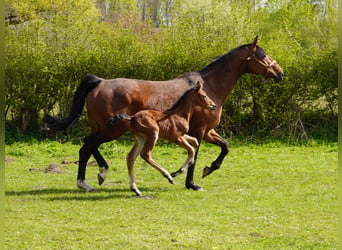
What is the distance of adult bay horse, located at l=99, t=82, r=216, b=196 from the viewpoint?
7910mm

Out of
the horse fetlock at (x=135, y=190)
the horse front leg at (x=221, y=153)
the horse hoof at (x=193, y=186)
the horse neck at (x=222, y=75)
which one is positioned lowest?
the horse hoof at (x=193, y=186)

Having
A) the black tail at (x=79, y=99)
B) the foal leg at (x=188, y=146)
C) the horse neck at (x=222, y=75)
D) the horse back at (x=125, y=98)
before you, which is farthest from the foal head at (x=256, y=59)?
the black tail at (x=79, y=99)

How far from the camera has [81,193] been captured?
336 inches

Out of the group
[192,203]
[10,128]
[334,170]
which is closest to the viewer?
[192,203]

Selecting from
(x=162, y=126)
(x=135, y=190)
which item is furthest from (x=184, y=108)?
(x=135, y=190)

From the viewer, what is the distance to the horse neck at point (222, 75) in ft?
29.5

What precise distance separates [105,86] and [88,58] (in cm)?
722

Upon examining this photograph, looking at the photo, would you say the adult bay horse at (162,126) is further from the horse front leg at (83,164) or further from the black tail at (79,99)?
the black tail at (79,99)

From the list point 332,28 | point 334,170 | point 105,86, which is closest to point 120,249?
point 105,86

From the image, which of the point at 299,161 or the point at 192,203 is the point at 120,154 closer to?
the point at 299,161

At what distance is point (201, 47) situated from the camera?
15312mm

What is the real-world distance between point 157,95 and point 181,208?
7.06ft

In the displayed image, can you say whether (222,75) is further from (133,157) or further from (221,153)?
(133,157)

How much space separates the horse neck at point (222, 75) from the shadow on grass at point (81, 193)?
74.1 inches
